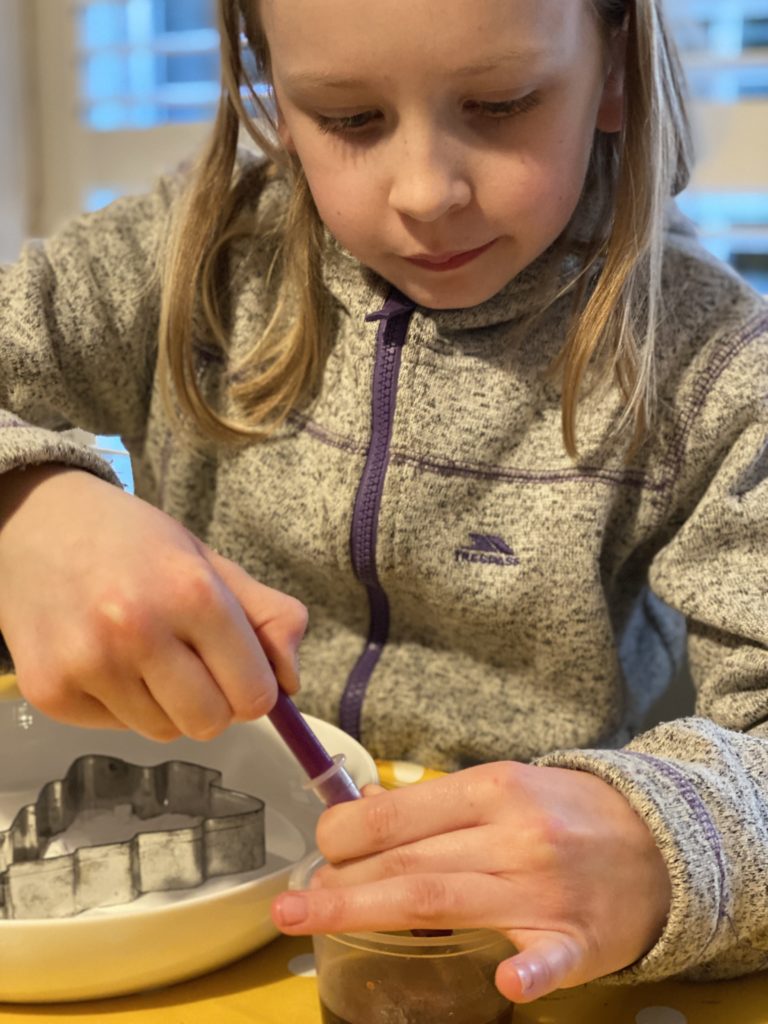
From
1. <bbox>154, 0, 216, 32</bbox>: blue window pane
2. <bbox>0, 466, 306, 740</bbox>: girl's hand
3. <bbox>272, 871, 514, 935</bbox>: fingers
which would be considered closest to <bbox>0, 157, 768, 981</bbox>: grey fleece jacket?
<bbox>0, 466, 306, 740</bbox>: girl's hand

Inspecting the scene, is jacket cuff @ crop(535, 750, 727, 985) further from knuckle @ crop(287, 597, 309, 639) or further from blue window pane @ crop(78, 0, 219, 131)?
blue window pane @ crop(78, 0, 219, 131)

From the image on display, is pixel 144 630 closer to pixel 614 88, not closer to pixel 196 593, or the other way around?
pixel 196 593

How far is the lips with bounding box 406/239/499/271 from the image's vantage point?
2.26ft

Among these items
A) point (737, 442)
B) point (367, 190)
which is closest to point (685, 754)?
point (737, 442)

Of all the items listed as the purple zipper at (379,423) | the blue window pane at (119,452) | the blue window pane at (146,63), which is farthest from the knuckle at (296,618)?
the blue window pane at (146,63)

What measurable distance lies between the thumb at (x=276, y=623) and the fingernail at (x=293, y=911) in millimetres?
107

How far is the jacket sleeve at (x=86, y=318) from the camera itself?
2.66 feet

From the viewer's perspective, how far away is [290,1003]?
545 mm

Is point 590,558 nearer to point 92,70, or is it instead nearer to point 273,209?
point 273,209

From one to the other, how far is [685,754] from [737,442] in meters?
0.22

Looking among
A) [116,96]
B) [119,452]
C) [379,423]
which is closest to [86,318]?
[119,452]

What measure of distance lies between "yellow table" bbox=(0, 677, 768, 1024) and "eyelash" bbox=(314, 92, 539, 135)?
0.42 meters

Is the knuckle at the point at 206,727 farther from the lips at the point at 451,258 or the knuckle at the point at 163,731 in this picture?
the lips at the point at 451,258

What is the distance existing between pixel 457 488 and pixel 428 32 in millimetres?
284
